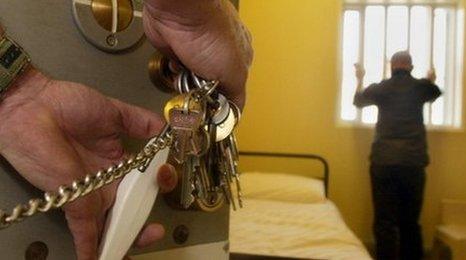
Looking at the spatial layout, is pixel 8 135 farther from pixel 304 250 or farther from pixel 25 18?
pixel 304 250

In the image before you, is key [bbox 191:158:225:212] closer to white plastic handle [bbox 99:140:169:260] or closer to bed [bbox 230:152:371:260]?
white plastic handle [bbox 99:140:169:260]

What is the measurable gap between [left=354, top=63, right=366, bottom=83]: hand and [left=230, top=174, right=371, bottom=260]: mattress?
37.8 inches

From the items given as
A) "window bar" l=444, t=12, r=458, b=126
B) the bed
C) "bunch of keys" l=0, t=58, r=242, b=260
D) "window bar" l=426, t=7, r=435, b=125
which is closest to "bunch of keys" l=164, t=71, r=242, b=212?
"bunch of keys" l=0, t=58, r=242, b=260

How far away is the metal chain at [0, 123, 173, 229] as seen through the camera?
0.24m

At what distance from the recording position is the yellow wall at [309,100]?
2.88 metres

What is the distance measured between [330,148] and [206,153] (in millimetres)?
2661

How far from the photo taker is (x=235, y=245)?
1466 mm

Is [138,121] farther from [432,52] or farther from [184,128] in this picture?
[432,52]

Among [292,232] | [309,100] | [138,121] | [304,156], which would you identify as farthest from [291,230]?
[138,121]

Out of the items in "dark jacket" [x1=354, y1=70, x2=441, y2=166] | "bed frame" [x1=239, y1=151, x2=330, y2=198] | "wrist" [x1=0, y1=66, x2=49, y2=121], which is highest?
"wrist" [x1=0, y1=66, x2=49, y2=121]

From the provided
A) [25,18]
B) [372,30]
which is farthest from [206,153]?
[372,30]

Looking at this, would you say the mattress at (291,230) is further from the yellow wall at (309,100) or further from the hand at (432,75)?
the hand at (432,75)

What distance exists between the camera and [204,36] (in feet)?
0.95

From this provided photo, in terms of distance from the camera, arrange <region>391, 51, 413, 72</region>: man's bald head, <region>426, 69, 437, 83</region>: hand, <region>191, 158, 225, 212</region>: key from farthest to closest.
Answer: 1. <region>426, 69, 437, 83</region>: hand
2. <region>391, 51, 413, 72</region>: man's bald head
3. <region>191, 158, 225, 212</region>: key
